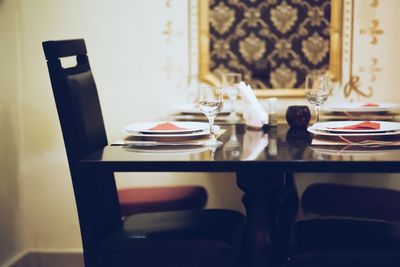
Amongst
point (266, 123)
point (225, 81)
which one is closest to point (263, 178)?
point (266, 123)

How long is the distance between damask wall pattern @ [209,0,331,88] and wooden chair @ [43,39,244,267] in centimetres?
88

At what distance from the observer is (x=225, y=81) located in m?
2.23

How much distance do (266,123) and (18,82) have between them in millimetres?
1258

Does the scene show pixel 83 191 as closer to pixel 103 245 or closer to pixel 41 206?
pixel 103 245

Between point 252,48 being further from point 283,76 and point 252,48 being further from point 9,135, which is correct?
point 9,135

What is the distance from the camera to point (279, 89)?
256 cm

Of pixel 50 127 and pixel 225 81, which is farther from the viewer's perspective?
pixel 50 127

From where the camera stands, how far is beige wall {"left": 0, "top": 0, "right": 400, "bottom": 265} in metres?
2.55

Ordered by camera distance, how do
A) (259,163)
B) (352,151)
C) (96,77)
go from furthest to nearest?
1. (96,77)
2. (352,151)
3. (259,163)

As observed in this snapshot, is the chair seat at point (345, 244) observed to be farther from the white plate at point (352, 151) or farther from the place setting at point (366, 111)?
the place setting at point (366, 111)

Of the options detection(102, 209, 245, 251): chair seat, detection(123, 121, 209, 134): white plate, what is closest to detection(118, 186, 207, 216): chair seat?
detection(102, 209, 245, 251): chair seat

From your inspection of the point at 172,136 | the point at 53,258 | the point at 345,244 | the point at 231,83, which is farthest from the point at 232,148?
the point at 53,258

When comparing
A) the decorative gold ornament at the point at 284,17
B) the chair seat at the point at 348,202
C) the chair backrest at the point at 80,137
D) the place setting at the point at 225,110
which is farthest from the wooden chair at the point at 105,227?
the decorative gold ornament at the point at 284,17

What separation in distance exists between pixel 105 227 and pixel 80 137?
0.94 feet
